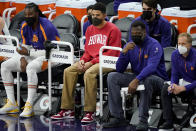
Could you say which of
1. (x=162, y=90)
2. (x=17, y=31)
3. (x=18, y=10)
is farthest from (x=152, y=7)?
(x=18, y=10)

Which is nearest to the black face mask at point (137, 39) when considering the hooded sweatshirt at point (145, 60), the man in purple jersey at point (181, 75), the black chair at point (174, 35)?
the hooded sweatshirt at point (145, 60)

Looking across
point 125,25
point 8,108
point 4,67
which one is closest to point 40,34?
point 4,67

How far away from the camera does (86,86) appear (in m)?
8.80

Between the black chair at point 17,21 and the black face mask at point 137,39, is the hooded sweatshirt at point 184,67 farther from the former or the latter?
the black chair at point 17,21

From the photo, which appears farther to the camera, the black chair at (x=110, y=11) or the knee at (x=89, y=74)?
the black chair at (x=110, y=11)

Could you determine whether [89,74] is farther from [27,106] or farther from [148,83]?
[27,106]

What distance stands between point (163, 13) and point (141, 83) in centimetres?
258

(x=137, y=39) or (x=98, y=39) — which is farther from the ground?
(x=137, y=39)

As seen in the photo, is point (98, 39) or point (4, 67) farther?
point (4, 67)

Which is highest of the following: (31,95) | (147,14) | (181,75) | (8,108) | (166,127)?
(147,14)

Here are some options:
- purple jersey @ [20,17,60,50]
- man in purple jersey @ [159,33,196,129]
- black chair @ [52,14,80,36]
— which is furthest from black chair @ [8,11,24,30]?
man in purple jersey @ [159,33,196,129]

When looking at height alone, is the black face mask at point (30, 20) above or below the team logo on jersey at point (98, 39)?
above

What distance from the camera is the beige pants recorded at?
878 centimetres

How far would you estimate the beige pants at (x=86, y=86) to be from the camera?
346 inches
